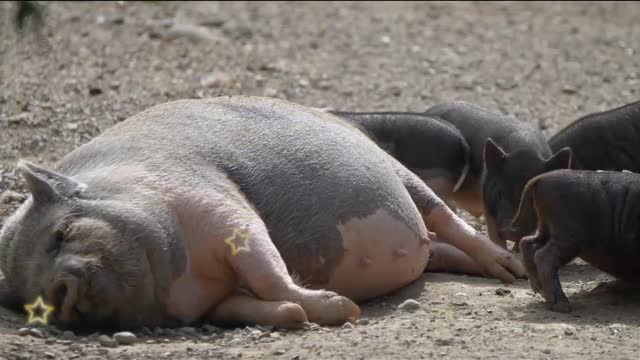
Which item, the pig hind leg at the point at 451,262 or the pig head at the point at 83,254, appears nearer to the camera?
the pig head at the point at 83,254

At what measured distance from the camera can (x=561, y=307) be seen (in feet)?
22.5

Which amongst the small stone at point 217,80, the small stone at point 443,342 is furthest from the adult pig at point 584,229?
the small stone at point 217,80

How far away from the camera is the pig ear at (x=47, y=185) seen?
6.36 metres

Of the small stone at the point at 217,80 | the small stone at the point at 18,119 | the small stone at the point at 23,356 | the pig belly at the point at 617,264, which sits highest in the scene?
the small stone at the point at 18,119

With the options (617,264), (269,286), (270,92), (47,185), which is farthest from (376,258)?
(270,92)

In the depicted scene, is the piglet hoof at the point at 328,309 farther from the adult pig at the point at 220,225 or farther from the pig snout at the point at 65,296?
the pig snout at the point at 65,296

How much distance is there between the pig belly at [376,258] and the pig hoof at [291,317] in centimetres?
71

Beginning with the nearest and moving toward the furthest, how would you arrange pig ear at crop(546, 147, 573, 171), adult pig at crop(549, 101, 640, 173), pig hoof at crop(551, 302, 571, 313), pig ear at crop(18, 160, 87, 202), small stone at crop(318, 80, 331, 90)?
pig ear at crop(18, 160, 87, 202) < pig hoof at crop(551, 302, 571, 313) < pig ear at crop(546, 147, 573, 171) < adult pig at crop(549, 101, 640, 173) < small stone at crop(318, 80, 331, 90)

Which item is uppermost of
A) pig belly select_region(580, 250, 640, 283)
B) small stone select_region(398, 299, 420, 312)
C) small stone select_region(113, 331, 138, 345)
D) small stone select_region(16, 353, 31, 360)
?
small stone select_region(16, 353, 31, 360)

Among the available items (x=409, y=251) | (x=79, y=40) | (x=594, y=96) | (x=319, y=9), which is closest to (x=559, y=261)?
(x=409, y=251)

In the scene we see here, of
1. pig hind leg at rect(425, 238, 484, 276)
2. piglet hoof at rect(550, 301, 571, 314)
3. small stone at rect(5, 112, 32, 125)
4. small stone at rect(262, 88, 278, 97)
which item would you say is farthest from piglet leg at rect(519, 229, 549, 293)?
small stone at rect(262, 88, 278, 97)

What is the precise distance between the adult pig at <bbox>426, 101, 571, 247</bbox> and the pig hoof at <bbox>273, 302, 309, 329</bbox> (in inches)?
80.9

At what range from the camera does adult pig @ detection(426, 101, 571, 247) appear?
28.3 ft

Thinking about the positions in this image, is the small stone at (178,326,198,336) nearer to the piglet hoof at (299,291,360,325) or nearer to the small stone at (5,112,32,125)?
the piglet hoof at (299,291,360,325)
